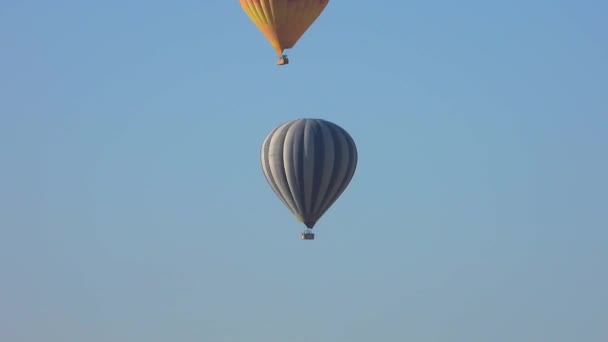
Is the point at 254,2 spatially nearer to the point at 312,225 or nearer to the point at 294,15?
the point at 294,15

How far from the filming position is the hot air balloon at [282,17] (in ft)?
374

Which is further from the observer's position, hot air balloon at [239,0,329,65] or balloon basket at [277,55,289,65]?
balloon basket at [277,55,289,65]

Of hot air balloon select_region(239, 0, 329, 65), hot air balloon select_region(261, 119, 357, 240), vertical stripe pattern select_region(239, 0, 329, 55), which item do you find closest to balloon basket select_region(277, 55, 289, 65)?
hot air balloon select_region(239, 0, 329, 65)

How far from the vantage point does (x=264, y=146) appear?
384 feet

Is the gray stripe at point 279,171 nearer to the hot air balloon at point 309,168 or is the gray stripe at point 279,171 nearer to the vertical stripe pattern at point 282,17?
the hot air balloon at point 309,168

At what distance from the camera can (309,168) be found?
379 feet

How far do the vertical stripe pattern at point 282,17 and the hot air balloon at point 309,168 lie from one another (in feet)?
11.9

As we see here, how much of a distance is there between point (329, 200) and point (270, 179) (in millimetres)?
2328

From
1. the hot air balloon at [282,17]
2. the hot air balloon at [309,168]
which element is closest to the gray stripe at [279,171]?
the hot air balloon at [309,168]

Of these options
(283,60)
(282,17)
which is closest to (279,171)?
(283,60)

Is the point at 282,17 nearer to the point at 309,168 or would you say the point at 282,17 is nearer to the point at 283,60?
the point at 283,60

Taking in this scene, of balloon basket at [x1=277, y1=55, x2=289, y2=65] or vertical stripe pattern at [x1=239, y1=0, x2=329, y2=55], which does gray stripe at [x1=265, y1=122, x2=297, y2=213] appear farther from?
vertical stripe pattern at [x1=239, y1=0, x2=329, y2=55]

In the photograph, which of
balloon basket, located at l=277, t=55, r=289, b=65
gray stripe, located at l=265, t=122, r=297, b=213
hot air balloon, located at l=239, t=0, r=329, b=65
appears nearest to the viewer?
hot air balloon, located at l=239, t=0, r=329, b=65

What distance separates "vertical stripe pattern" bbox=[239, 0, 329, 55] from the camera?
114 m
